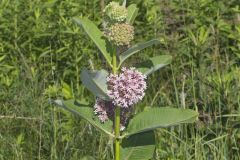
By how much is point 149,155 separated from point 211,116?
5.84ft

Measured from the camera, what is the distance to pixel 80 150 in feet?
12.8

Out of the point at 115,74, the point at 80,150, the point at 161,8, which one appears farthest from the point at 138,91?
the point at 161,8

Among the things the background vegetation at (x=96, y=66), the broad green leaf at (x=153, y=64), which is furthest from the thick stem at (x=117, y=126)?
the background vegetation at (x=96, y=66)

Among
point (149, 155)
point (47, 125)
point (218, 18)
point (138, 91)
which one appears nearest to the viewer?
point (138, 91)

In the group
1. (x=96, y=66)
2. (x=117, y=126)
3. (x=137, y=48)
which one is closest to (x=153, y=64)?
(x=137, y=48)

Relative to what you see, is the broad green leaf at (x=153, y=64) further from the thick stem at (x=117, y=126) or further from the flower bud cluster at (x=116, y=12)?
the flower bud cluster at (x=116, y=12)

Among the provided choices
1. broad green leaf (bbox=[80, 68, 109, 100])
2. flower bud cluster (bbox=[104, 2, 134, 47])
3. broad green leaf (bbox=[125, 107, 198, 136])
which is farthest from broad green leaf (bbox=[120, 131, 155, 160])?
flower bud cluster (bbox=[104, 2, 134, 47])

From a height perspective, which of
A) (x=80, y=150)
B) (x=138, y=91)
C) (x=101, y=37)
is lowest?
(x=80, y=150)

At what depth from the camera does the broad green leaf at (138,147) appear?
2.50m

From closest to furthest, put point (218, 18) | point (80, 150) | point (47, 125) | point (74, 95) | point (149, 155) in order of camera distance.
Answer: point (149, 155) < point (80, 150) < point (47, 125) < point (74, 95) < point (218, 18)

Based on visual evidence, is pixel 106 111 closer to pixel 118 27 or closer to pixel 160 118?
pixel 160 118

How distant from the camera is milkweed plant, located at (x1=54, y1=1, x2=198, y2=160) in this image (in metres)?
2.22

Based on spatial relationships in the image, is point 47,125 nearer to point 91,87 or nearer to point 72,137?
point 72,137

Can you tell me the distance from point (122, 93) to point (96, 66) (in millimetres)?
2864
